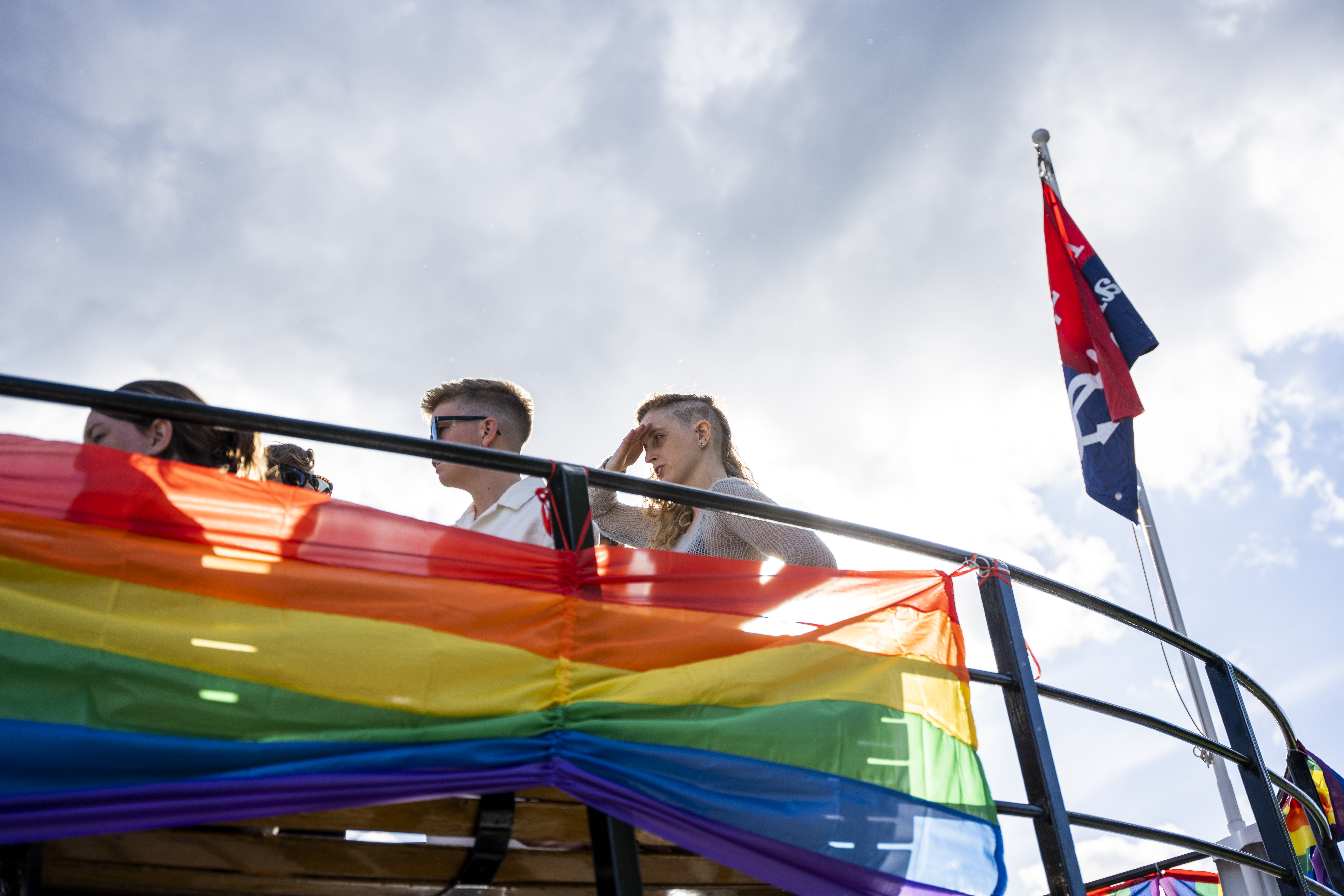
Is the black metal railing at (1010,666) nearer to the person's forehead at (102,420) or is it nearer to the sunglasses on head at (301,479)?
the person's forehead at (102,420)

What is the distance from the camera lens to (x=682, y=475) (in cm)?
375

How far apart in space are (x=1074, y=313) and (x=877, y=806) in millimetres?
6941

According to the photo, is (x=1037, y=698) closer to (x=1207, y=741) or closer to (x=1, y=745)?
(x=1207, y=741)

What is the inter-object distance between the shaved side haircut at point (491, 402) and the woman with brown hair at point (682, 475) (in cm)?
41

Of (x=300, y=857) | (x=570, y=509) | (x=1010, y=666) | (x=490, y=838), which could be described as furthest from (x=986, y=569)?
(x=300, y=857)

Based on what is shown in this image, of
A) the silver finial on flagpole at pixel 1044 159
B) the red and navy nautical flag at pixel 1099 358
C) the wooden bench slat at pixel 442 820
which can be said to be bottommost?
the wooden bench slat at pixel 442 820

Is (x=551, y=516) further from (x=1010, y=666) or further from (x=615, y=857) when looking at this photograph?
(x=1010, y=666)

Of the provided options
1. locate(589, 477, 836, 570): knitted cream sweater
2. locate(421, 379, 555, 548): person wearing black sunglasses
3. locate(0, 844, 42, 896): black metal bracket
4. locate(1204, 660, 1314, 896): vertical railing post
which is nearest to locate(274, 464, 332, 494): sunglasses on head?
locate(421, 379, 555, 548): person wearing black sunglasses

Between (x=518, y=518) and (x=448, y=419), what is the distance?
837 millimetres

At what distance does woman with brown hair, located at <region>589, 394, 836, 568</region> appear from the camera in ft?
10.9

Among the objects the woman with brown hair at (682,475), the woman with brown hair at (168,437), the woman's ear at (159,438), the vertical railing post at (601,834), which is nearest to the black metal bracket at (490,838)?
the vertical railing post at (601,834)

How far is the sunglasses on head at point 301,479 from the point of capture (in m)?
3.33

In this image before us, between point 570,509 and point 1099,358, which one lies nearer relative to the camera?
point 570,509

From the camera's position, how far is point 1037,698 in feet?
8.18
